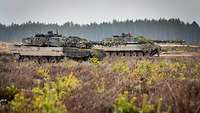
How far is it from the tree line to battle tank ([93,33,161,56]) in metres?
126

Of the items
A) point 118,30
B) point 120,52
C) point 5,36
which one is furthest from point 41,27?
point 120,52

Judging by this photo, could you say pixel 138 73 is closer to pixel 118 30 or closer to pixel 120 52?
pixel 120 52

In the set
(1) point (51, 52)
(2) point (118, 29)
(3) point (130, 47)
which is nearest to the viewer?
(1) point (51, 52)

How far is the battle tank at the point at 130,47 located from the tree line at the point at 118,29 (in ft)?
413

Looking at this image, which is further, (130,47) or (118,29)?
(118,29)

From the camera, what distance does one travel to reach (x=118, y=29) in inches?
7165

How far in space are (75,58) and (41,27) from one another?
162m

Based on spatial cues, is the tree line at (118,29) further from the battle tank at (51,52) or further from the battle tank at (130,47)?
the battle tank at (51,52)

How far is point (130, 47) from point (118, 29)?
146997mm

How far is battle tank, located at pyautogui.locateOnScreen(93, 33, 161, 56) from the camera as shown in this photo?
35.0m

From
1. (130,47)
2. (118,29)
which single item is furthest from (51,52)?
(118,29)

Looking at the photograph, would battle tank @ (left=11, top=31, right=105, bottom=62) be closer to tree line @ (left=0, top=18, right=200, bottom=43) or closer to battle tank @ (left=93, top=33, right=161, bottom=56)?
battle tank @ (left=93, top=33, right=161, bottom=56)

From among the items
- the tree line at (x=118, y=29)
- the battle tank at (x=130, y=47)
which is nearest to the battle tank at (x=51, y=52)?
the battle tank at (x=130, y=47)

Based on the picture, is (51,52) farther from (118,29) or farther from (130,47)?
(118,29)
